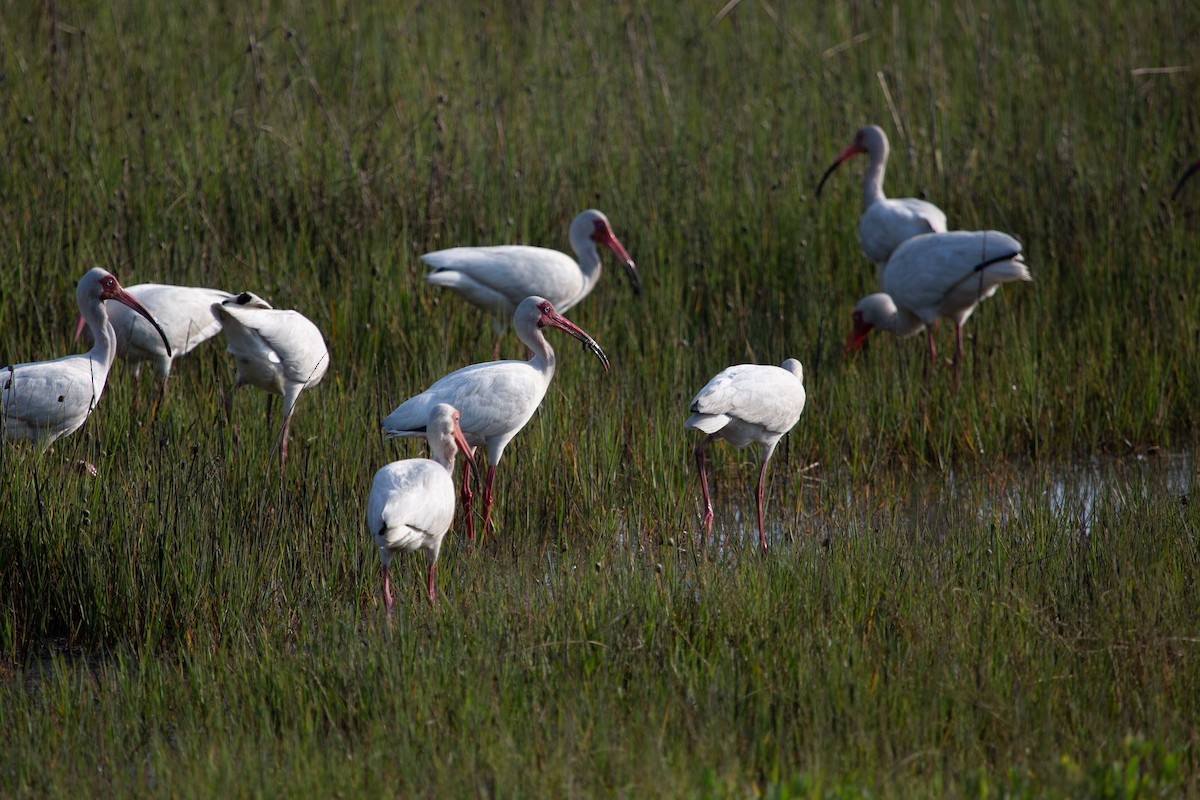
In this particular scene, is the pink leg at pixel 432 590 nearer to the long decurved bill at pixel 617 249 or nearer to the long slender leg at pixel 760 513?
the long slender leg at pixel 760 513

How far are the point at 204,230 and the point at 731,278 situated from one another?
3378mm

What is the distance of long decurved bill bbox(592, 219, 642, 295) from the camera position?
775 cm

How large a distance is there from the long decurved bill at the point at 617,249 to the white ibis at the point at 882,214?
5.42 ft

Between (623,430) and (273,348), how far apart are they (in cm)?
171

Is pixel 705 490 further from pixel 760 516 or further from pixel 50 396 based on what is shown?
pixel 50 396

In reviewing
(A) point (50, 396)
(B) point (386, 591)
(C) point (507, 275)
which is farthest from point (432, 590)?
(C) point (507, 275)

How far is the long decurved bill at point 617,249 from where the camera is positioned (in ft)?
25.4

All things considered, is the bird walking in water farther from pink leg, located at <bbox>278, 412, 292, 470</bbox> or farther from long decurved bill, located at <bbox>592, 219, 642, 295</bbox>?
long decurved bill, located at <bbox>592, 219, 642, 295</bbox>

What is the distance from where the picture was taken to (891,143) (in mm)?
10039

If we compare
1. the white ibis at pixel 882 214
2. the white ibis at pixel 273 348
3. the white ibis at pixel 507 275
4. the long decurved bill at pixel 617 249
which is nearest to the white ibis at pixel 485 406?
the white ibis at pixel 273 348

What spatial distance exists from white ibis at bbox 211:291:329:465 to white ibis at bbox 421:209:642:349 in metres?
1.15

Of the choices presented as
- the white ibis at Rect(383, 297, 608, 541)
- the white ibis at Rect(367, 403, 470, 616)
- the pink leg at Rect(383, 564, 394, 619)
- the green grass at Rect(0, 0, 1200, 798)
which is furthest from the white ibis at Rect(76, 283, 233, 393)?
the pink leg at Rect(383, 564, 394, 619)

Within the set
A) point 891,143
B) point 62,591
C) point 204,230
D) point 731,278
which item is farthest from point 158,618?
point 891,143

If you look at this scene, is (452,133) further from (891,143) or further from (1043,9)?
(1043,9)
